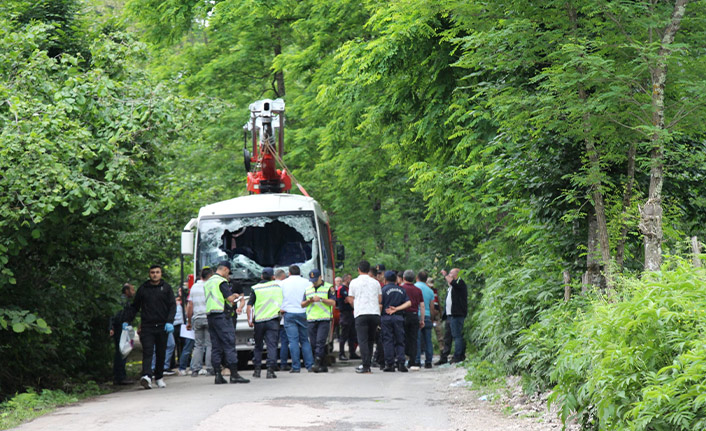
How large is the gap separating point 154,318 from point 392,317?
15.4 ft

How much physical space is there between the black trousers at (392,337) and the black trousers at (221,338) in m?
3.69

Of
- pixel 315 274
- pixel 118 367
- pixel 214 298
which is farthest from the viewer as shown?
pixel 315 274

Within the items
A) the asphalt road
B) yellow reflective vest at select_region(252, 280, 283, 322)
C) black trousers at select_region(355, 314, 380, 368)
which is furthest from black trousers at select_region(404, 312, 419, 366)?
yellow reflective vest at select_region(252, 280, 283, 322)

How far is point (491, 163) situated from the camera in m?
11.6

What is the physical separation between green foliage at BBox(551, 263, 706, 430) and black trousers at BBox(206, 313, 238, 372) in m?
8.05

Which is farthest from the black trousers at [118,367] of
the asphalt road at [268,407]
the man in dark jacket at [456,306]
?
the man in dark jacket at [456,306]

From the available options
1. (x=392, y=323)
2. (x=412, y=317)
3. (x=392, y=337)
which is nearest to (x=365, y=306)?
(x=392, y=323)

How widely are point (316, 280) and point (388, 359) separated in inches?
80.7

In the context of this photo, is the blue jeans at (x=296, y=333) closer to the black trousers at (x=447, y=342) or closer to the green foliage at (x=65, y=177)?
the green foliage at (x=65, y=177)

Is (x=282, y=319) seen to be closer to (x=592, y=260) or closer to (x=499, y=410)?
(x=499, y=410)

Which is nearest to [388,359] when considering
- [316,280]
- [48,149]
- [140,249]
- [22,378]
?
[316,280]

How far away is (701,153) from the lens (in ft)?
30.3

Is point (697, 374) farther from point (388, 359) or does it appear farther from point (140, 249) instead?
point (140, 249)

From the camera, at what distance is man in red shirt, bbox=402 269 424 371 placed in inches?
706
